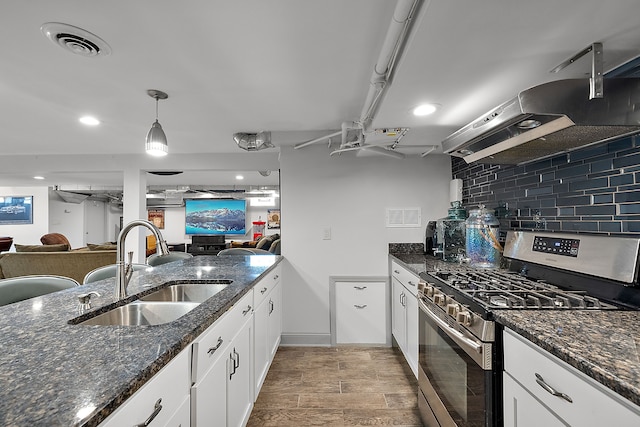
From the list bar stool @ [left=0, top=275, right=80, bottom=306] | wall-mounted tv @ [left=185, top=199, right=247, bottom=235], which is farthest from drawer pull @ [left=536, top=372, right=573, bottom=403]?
wall-mounted tv @ [left=185, top=199, right=247, bottom=235]

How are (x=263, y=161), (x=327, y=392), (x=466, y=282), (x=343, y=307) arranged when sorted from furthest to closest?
(x=263, y=161) → (x=343, y=307) → (x=327, y=392) → (x=466, y=282)

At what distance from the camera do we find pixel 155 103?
233 centimetres

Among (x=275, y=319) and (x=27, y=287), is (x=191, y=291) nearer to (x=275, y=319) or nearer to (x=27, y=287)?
(x=27, y=287)

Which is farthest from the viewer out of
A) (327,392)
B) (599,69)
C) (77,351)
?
(327,392)

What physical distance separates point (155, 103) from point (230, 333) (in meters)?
1.87

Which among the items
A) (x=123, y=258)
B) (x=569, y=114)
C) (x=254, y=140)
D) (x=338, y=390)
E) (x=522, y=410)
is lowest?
(x=338, y=390)

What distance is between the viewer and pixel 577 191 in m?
1.52

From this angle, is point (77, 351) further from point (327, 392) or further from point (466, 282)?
point (327, 392)

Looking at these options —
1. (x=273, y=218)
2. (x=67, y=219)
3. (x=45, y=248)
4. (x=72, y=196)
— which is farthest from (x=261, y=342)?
(x=67, y=219)

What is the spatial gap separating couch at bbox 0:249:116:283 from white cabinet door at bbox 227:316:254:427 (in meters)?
3.55

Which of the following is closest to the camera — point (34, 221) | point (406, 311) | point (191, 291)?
point (191, 291)

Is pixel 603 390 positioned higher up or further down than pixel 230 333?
higher up

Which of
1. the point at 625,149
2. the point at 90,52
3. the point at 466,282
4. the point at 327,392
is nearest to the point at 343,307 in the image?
the point at 327,392

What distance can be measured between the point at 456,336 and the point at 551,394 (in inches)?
18.6
